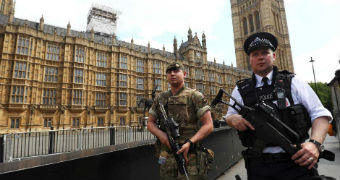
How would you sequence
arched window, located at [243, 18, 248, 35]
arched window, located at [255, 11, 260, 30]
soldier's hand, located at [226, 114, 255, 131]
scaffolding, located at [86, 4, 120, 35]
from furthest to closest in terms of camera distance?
arched window, located at [243, 18, 248, 35] → arched window, located at [255, 11, 260, 30] → scaffolding, located at [86, 4, 120, 35] → soldier's hand, located at [226, 114, 255, 131]

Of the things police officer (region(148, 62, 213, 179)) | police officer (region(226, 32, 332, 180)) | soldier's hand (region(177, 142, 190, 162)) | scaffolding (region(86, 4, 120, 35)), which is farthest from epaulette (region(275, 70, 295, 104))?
scaffolding (region(86, 4, 120, 35))

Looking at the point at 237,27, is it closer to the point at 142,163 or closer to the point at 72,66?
the point at 72,66

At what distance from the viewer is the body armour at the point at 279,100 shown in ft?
5.14

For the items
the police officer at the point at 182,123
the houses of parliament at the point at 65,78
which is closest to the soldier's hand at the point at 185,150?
the police officer at the point at 182,123

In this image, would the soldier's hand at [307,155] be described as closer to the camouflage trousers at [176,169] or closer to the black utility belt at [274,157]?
the black utility belt at [274,157]

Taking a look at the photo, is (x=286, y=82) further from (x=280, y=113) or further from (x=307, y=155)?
(x=307, y=155)

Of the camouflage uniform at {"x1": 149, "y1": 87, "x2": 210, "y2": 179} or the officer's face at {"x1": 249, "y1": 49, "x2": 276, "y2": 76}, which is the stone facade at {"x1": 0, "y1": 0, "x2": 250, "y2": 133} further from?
the officer's face at {"x1": 249, "y1": 49, "x2": 276, "y2": 76}

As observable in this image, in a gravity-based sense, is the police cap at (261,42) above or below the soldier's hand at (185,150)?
above

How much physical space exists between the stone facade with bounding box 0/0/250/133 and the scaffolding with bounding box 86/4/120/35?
7.56 metres

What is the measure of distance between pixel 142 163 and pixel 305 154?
202cm

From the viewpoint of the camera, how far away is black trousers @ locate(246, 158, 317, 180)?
4.64 ft

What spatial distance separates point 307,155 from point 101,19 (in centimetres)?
3974

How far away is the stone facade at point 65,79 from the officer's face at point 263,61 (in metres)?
15.5

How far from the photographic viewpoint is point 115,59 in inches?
1021
